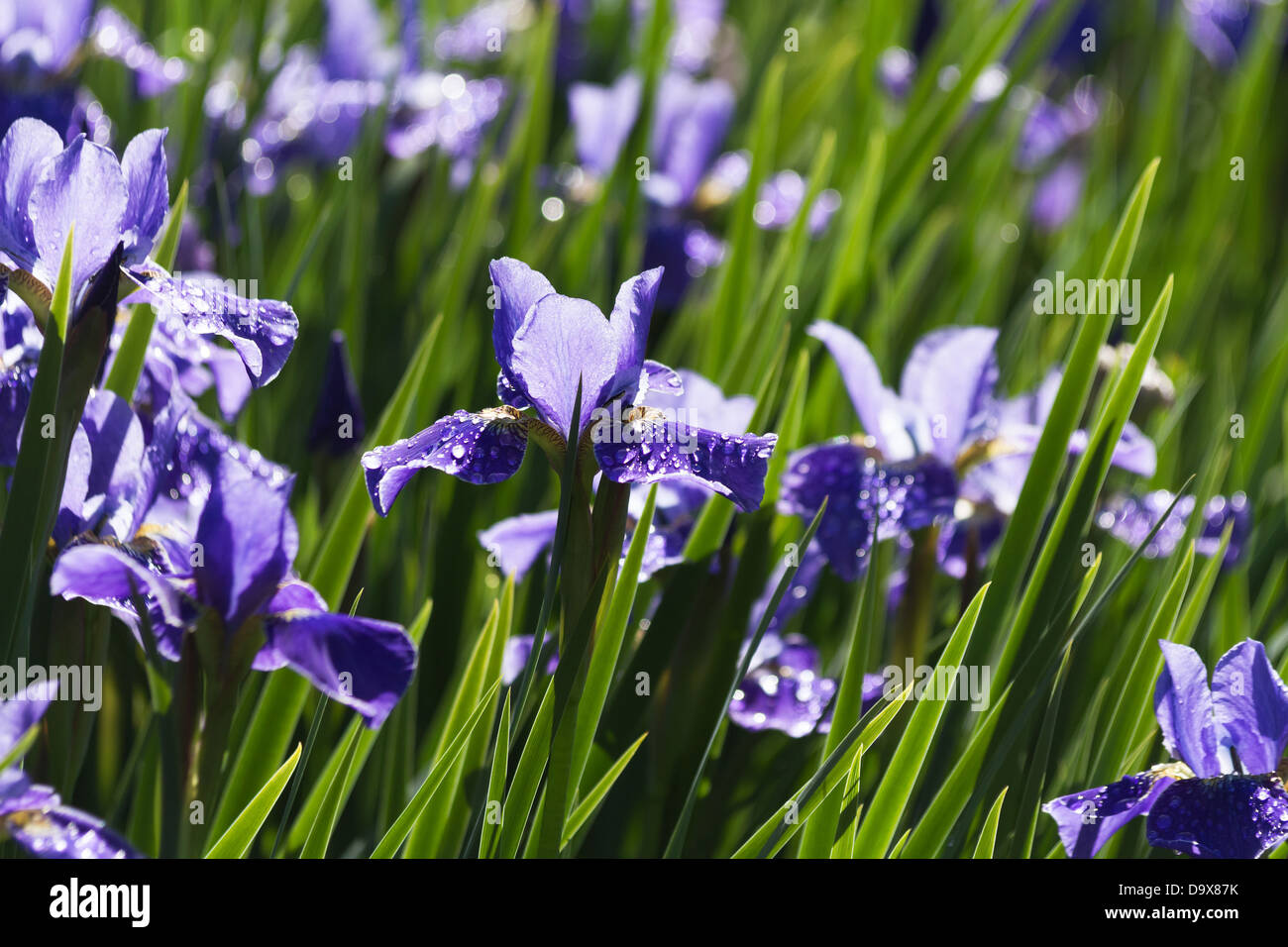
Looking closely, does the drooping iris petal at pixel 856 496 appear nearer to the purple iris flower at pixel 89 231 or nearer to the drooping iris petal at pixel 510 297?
the drooping iris petal at pixel 510 297

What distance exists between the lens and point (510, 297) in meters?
0.76

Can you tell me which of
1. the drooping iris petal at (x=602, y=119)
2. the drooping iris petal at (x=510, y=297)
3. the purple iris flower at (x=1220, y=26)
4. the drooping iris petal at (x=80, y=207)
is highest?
the purple iris flower at (x=1220, y=26)

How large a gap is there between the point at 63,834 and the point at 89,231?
0.38 meters

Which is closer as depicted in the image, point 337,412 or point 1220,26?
point 337,412

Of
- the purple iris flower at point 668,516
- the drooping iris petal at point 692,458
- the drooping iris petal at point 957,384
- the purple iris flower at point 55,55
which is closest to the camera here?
the drooping iris petal at point 692,458

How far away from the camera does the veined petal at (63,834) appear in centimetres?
61

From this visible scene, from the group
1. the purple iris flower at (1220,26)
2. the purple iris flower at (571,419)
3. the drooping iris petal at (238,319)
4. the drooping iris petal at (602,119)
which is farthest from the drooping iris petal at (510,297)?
the purple iris flower at (1220,26)

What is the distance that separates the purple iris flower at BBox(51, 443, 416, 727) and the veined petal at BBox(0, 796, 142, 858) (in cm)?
12

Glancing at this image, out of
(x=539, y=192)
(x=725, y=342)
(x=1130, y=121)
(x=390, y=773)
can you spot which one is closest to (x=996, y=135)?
(x=1130, y=121)

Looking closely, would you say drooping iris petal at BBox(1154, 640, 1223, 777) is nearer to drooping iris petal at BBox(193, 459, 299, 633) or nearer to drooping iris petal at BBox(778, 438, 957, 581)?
drooping iris petal at BBox(778, 438, 957, 581)

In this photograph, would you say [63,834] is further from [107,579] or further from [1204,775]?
[1204,775]

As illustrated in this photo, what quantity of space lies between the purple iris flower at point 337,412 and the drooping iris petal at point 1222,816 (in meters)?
0.80

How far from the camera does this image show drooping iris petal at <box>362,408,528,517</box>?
28.3 inches

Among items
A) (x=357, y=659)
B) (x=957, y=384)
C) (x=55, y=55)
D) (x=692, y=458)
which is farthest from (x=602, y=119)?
(x=357, y=659)
